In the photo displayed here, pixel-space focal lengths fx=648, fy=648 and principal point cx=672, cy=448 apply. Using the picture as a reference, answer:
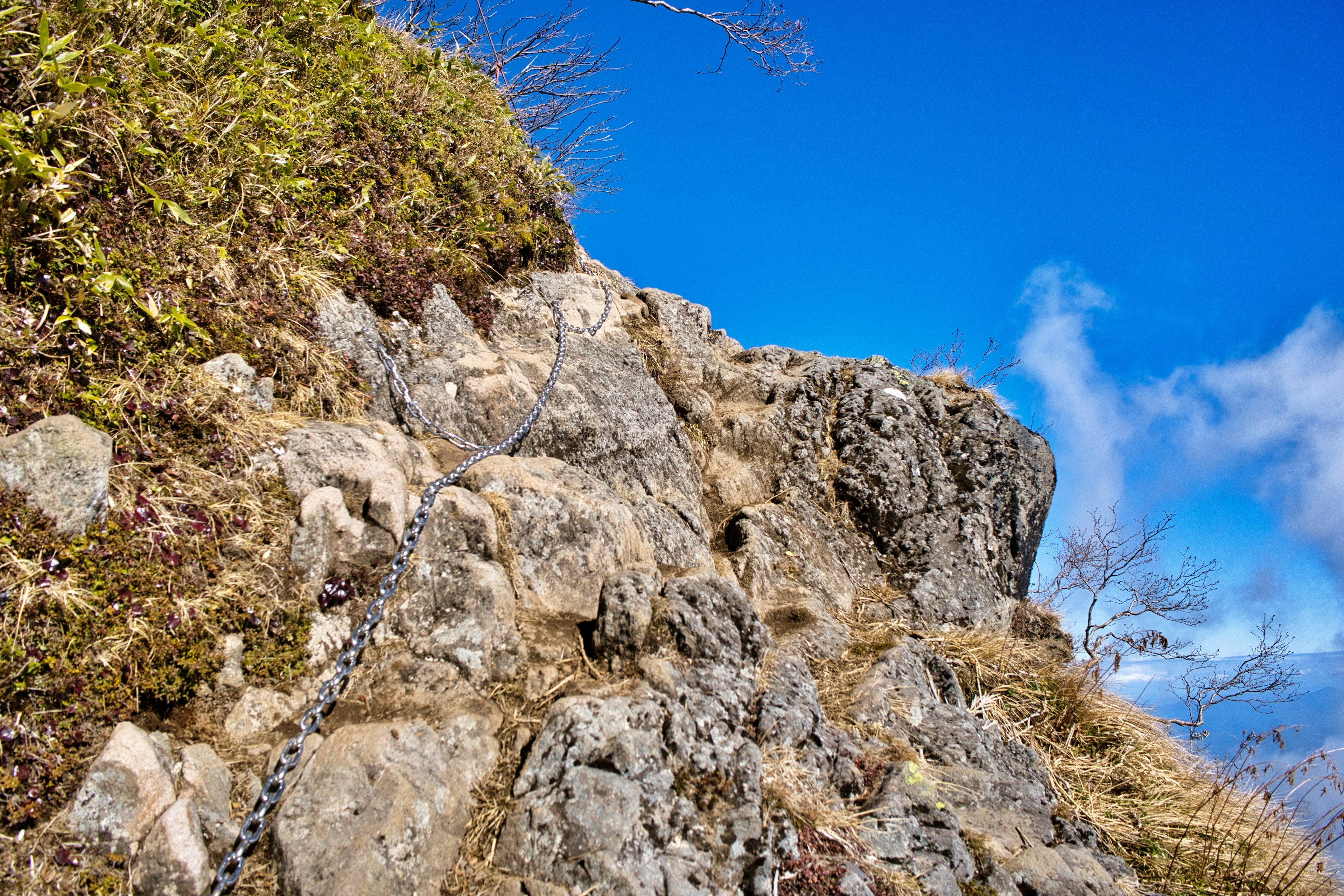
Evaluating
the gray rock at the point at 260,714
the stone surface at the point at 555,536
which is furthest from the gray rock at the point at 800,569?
the gray rock at the point at 260,714

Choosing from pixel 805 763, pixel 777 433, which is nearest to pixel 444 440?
pixel 805 763

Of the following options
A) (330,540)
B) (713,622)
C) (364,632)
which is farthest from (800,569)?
(330,540)

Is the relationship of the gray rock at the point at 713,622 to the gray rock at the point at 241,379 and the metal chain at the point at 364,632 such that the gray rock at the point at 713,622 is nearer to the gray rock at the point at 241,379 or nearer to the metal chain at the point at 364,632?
the metal chain at the point at 364,632

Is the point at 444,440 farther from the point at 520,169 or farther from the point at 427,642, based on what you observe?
the point at 520,169

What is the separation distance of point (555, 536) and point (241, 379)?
209 centimetres

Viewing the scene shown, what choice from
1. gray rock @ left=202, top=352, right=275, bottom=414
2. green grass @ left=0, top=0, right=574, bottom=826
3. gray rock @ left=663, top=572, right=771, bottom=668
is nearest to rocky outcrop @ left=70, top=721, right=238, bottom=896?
green grass @ left=0, top=0, right=574, bottom=826

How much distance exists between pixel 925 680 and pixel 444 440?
439 centimetres

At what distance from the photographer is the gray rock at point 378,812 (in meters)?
2.54

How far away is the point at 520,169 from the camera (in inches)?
298

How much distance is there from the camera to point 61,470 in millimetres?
2801

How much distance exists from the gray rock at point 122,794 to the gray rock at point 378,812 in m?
0.44

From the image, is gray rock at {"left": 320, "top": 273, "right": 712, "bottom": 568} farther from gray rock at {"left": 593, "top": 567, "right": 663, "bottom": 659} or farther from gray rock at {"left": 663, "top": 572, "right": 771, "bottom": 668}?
gray rock at {"left": 593, "top": 567, "right": 663, "bottom": 659}

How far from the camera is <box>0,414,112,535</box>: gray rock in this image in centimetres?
271

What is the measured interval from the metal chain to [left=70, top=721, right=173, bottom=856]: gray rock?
12.8 inches
